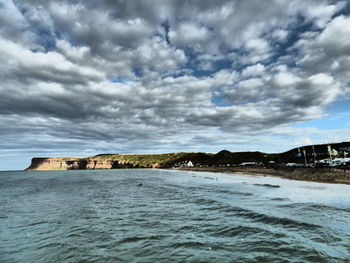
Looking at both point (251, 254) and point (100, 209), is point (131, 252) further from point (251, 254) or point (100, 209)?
point (100, 209)

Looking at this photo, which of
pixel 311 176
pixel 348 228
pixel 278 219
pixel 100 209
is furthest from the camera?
pixel 311 176

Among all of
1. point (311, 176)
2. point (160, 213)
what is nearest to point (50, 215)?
point (160, 213)

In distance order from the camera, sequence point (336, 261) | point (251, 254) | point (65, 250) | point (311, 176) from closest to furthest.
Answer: point (336, 261), point (251, 254), point (65, 250), point (311, 176)

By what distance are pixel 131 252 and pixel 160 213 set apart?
10.3 meters

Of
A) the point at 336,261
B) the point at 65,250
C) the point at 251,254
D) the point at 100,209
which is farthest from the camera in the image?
the point at 100,209

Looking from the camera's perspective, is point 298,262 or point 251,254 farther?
point 251,254

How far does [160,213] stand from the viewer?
2320 centimetres

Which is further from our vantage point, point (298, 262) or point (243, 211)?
point (243, 211)

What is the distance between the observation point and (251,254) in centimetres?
1239

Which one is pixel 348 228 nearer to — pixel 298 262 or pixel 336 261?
pixel 336 261

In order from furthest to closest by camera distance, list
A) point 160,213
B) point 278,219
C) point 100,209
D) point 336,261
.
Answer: point 100,209
point 160,213
point 278,219
point 336,261

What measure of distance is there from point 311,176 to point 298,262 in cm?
5999

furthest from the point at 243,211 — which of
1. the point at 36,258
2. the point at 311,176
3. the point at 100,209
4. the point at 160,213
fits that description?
the point at 311,176

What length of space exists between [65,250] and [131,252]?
4324 millimetres
